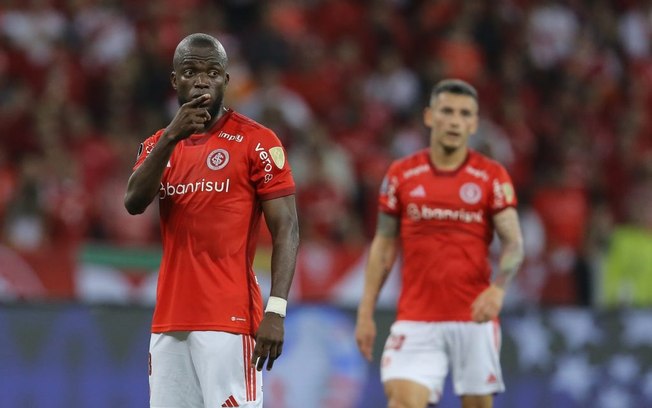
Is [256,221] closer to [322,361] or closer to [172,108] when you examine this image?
[322,361]

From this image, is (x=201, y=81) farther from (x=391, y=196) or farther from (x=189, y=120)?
(x=391, y=196)

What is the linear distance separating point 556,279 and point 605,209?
143 cm

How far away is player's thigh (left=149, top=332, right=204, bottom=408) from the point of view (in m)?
5.19

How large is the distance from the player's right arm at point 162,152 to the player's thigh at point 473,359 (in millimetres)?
2758

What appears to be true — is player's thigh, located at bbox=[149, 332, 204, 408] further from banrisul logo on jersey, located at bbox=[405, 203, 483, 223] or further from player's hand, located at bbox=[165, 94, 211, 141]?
banrisul logo on jersey, located at bbox=[405, 203, 483, 223]

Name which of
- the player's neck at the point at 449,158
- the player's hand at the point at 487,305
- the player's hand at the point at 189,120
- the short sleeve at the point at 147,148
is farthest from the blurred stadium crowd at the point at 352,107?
the player's hand at the point at 189,120

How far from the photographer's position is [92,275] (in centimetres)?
1077

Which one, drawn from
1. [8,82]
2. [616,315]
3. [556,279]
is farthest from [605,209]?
[8,82]

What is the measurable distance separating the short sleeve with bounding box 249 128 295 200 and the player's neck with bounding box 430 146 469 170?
2394 mm

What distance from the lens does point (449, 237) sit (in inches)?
291

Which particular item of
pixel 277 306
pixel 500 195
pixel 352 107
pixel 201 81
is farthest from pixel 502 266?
pixel 352 107

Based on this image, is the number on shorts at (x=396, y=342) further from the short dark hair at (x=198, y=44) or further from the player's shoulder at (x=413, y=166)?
the short dark hair at (x=198, y=44)

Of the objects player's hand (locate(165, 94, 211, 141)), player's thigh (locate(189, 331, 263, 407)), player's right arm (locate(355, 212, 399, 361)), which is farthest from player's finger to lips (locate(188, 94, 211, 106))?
player's right arm (locate(355, 212, 399, 361))

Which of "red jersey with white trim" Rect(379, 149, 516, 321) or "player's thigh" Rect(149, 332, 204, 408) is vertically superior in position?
"red jersey with white trim" Rect(379, 149, 516, 321)
